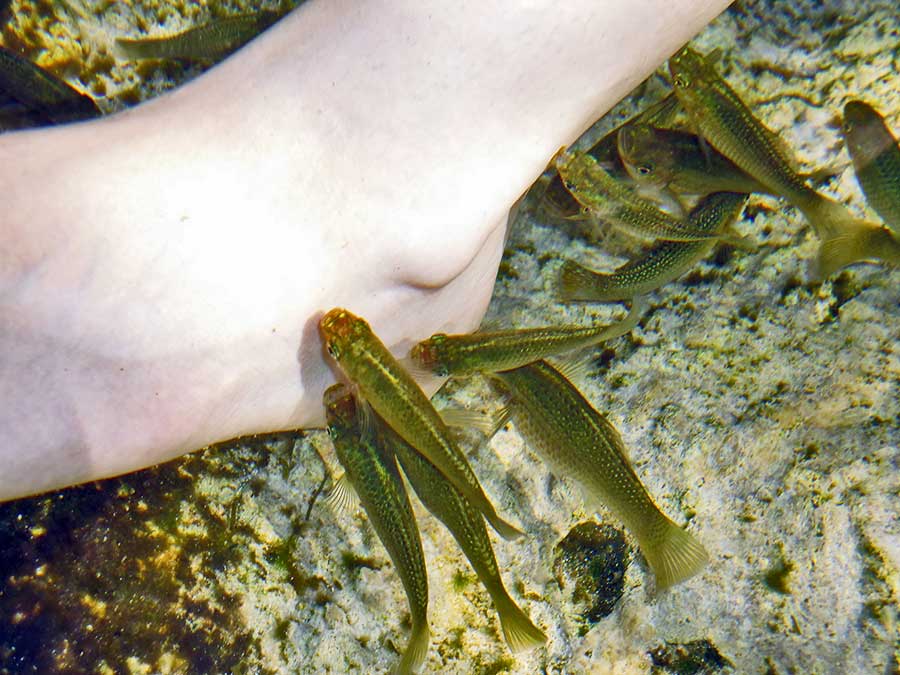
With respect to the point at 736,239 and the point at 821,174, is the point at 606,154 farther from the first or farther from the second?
the point at 821,174

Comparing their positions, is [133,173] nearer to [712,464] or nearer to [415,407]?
[415,407]

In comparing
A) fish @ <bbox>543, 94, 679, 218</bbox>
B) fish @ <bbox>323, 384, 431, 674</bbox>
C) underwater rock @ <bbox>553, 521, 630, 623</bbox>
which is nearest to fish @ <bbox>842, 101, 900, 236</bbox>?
fish @ <bbox>543, 94, 679, 218</bbox>

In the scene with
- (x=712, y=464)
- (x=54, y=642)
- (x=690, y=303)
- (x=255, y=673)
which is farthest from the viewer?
(x=690, y=303)

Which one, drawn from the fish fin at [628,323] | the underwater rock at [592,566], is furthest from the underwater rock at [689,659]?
the fish fin at [628,323]

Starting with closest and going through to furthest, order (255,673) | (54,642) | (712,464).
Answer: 1. (54,642)
2. (255,673)
3. (712,464)

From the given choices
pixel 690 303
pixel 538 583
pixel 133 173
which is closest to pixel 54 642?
pixel 133 173

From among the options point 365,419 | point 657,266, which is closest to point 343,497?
point 365,419

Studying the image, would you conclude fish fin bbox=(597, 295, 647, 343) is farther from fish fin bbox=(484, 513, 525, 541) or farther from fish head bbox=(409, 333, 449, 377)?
fish fin bbox=(484, 513, 525, 541)
